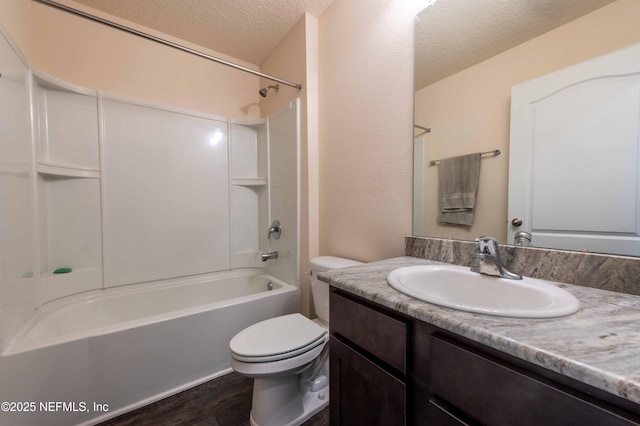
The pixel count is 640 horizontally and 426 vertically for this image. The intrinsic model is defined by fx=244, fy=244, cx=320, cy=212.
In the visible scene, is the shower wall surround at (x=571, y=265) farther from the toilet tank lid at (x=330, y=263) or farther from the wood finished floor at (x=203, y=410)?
the wood finished floor at (x=203, y=410)

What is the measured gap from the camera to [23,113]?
1336mm

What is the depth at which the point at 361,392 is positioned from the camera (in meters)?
0.76

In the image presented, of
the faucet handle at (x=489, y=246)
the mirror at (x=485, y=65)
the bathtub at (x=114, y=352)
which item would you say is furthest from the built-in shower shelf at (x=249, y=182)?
the faucet handle at (x=489, y=246)

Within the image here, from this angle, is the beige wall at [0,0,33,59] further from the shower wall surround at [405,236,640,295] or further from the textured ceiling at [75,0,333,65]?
the shower wall surround at [405,236,640,295]

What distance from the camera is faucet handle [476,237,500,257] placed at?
2.70ft

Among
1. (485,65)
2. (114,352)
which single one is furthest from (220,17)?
(114,352)

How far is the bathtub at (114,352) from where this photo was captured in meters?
1.09

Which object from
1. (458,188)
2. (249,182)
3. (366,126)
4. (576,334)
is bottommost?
(576,334)

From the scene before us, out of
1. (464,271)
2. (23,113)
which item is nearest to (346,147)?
(464,271)

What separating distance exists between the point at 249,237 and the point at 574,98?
235 centimetres

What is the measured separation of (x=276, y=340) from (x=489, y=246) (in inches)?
39.5

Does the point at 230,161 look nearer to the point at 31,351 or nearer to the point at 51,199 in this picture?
the point at 51,199

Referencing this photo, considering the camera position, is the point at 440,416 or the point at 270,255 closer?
the point at 440,416

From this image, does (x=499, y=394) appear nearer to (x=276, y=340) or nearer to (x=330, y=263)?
(x=276, y=340)
